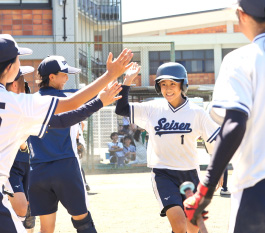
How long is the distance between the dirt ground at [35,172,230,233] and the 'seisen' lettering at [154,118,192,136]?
2.01 m

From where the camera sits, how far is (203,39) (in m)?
40.0

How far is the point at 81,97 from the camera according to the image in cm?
391

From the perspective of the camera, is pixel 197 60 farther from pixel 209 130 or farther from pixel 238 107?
pixel 238 107

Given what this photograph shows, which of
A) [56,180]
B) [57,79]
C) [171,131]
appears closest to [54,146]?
[56,180]

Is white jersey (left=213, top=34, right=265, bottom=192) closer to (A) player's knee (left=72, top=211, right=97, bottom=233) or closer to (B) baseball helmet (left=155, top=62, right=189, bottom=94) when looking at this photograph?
(A) player's knee (left=72, top=211, right=97, bottom=233)

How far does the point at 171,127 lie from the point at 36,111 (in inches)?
99.4

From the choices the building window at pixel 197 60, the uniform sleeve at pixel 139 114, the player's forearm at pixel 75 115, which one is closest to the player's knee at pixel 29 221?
the uniform sleeve at pixel 139 114

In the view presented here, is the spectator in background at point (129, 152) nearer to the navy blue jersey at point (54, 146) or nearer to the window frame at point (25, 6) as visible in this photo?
the window frame at point (25, 6)

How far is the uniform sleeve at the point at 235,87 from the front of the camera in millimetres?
2943

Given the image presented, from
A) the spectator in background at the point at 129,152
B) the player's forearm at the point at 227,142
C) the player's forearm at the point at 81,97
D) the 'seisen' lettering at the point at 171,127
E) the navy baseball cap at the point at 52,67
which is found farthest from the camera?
the spectator in background at the point at 129,152

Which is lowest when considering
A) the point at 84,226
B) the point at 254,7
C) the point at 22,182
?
Answer: the point at 84,226

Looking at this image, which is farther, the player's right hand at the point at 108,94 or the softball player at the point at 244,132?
the player's right hand at the point at 108,94

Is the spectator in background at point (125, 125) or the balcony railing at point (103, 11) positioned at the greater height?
the balcony railing at point (103, 11)

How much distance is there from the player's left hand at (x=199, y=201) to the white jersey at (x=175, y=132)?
274 centimetres
